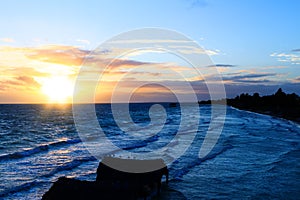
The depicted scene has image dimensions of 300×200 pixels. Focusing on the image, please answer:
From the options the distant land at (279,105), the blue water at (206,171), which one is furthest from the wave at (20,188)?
the distant land at (279,105)

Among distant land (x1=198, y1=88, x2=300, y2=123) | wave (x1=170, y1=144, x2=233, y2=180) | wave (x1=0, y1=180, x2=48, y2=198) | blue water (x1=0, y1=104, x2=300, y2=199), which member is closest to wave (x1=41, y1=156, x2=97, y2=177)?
blue water (x1=0, y1=104, x2=300, y2=199)

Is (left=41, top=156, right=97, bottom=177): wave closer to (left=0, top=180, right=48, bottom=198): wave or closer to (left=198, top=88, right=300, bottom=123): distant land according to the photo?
(left=0, top=180, right=48, bottom=198): wave

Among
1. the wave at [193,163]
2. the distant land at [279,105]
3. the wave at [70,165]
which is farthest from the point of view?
the distant land at [279,105]

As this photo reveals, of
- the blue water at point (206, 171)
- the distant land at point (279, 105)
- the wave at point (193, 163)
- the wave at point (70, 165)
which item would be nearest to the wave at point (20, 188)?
the blue water at point (206, 171)

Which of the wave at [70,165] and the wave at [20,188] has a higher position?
the wave at [20,188]

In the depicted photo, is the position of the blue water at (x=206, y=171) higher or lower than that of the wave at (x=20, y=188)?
lower

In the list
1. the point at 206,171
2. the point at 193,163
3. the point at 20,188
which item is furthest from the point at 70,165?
the point at 206,171

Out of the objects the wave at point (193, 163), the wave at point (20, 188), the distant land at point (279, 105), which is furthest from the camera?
the distant land at point (279, 105)

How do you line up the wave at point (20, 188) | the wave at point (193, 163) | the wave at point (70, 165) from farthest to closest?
the wave at point (70, 165) → the wave at point (193, 163) → the wave at point (20, 188)

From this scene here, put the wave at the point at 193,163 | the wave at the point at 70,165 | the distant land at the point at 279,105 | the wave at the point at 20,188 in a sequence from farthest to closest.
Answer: the distant land at the point at 279,105 < the wave at the point at 70,165 < the wave at the point at 193,163 < the wave at the point at 20,188

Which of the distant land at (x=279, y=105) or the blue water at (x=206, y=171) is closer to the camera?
the blue water at (x=206, y=171)

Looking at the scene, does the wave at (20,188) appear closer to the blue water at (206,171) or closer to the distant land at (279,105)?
the blue water at (206,171)

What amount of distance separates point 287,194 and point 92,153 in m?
16.8

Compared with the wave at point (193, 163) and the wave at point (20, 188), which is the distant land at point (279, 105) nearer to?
the wave at point (193, 163)
